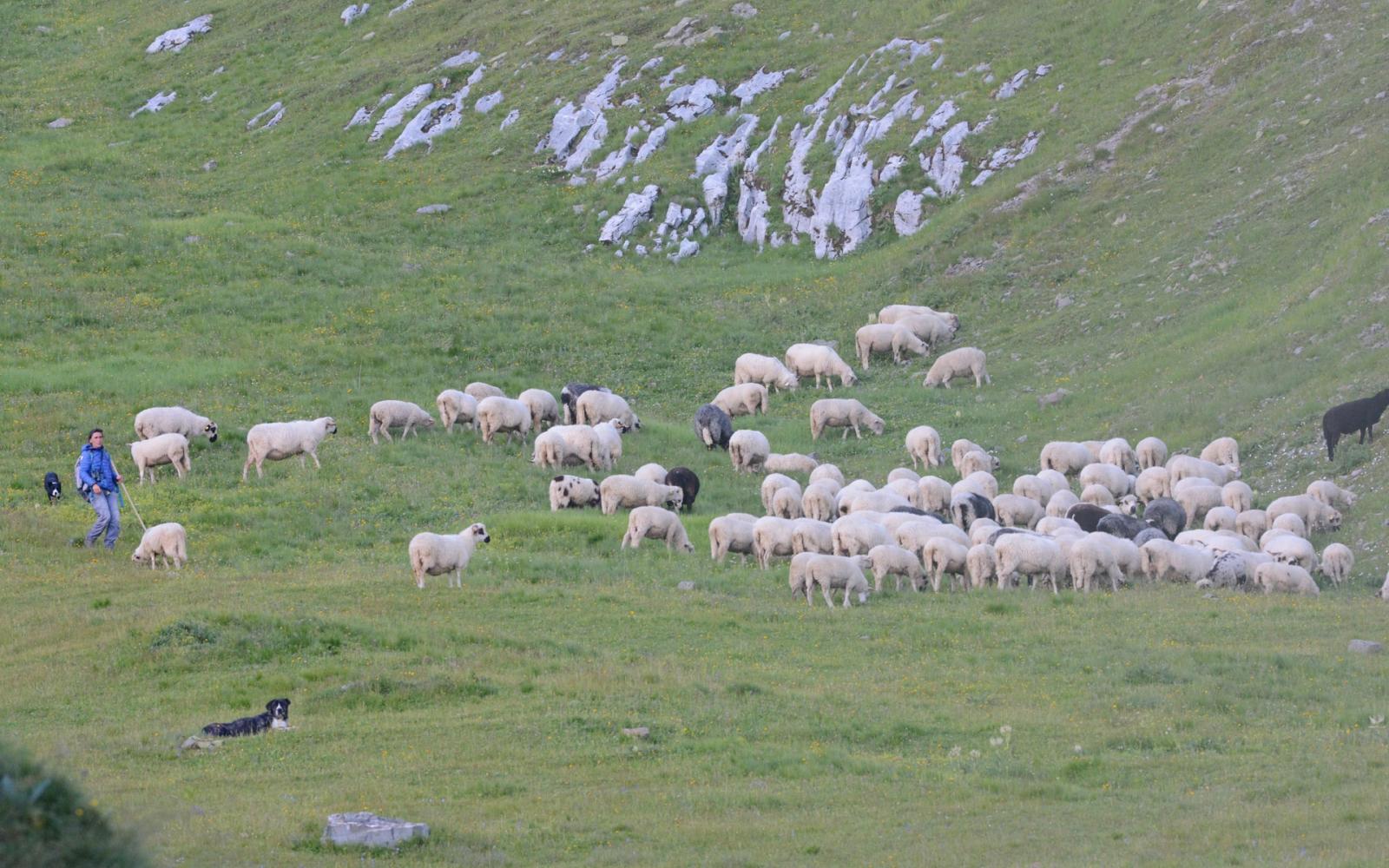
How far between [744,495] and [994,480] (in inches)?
203

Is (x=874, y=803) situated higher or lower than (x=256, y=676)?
lower

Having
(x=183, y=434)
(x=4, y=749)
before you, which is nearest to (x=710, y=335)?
(x=183, y=434)

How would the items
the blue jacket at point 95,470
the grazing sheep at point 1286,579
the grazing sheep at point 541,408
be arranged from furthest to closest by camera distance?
the grazing sheep at point 541,408 < the blue jacket at point 95,470 < the grazing sheep at point 1286,579

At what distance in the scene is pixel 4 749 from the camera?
686 cm

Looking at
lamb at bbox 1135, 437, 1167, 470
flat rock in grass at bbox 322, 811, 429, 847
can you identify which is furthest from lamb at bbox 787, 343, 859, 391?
flat rock in grass at bbox 322, 811, 429, 847

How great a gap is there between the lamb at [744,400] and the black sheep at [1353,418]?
1449 cm

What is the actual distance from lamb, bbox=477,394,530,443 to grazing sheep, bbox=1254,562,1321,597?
16.4 m

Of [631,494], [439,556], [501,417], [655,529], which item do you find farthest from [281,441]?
[439,556]

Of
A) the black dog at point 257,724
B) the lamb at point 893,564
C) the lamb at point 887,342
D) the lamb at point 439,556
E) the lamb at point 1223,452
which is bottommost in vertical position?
the black dog at point 257,724

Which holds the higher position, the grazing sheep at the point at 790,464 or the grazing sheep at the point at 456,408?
the grazing sheep at the point at 456,408

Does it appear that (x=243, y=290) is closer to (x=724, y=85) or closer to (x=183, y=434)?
(x=183, y=434)

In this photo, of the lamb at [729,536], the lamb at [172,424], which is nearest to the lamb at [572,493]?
the lamb at [729,536]

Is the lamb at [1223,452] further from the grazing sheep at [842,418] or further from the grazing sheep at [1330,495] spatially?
the grazing sheep at [842,418]

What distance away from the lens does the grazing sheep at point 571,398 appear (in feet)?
124
